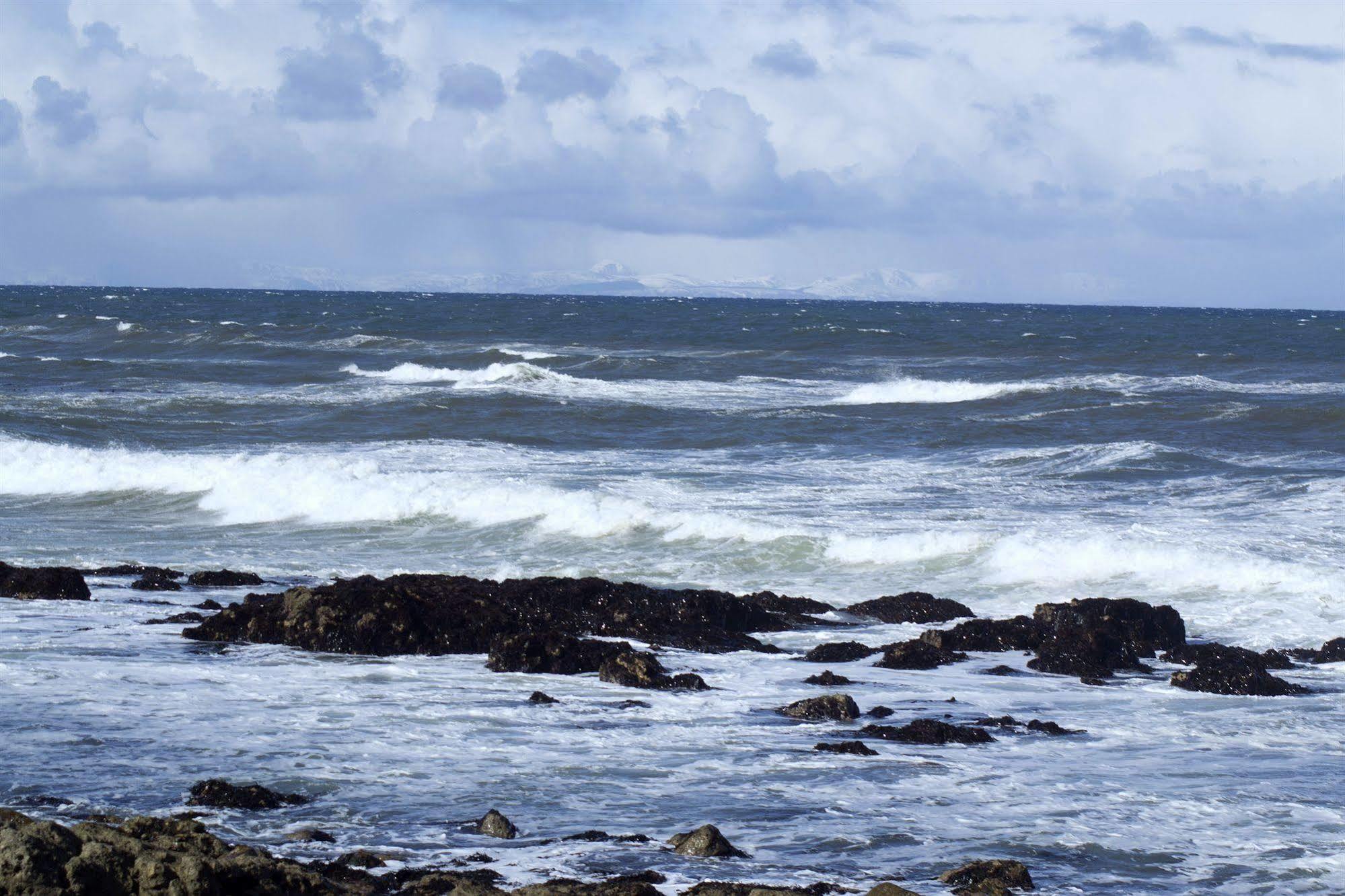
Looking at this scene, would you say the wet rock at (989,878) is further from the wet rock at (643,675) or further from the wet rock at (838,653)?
the wet rock at (838,653)

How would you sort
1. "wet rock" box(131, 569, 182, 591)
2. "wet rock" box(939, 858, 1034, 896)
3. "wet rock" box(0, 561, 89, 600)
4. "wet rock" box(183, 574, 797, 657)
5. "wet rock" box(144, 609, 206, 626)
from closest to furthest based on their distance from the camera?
"wet rock" box(939, 858, 1034, 896)
"wet rock" box(183, 574, 797, 657)
"wet rock" box(144, 609, 206, 626)
"wet rock" box(0, 561, 89, 600)
"wet rock" box(131, 569, 182, 591)

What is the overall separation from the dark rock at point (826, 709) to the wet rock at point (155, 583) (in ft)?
22.4

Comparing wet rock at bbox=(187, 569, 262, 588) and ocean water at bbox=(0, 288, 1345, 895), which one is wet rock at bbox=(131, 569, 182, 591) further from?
ocean water at bbox=(0, 288, 1345, 895)

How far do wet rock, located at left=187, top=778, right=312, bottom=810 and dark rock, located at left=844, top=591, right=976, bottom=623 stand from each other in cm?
698

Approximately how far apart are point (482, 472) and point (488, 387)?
61.2ft

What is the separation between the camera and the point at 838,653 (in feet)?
35.3

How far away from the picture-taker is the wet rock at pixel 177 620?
36.1 ft

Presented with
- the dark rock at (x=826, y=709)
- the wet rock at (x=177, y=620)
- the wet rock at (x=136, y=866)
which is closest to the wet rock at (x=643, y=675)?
the dark rock at (x=826, y=709)

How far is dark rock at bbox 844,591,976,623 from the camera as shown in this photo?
12414 millimetres

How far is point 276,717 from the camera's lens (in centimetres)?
823

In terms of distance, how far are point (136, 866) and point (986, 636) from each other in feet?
26.5

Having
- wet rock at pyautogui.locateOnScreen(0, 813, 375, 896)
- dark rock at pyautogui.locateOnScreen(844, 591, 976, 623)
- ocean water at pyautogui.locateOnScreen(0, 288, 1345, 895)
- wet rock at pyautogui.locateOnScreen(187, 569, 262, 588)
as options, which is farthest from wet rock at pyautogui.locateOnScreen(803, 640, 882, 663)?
wet rock at pyautogui.locateOnScreen(0, 813, 375, 896)

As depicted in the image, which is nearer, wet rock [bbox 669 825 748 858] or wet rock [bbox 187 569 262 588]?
wet rock [bbox 669 825 748 858]

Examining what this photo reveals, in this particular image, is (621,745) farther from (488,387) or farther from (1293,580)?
(488,387)
